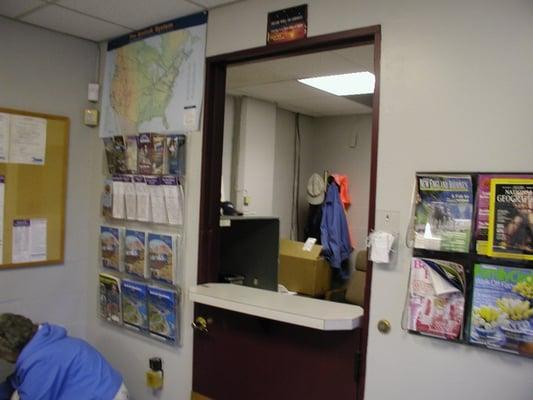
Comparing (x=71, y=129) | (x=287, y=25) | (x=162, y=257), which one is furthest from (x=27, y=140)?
(x=287, y=25)

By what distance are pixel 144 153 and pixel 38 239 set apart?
0.83m

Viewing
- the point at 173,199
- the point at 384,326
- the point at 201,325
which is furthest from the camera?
the point at 173,199

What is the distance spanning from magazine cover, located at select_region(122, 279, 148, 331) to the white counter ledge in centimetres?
48

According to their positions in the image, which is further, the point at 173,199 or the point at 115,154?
the point at 115,154

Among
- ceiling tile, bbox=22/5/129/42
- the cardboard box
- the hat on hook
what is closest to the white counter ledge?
ceiling tile, bbox=22/5/129/42

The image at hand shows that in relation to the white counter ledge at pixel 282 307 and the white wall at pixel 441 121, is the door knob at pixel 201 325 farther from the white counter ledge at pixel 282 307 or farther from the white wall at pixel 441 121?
the white wall at pixel 441 121

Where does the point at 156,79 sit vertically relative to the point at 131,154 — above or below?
above

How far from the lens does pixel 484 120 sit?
152cm

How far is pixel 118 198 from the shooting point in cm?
271

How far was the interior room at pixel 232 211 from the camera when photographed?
1515 millimetres

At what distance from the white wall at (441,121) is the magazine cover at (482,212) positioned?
0.05 metres

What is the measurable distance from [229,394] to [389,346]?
2.97 ft

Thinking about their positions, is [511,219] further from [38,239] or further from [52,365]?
[38,239]

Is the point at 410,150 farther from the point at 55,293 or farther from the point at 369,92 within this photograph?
the point at 369,92
